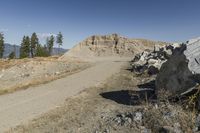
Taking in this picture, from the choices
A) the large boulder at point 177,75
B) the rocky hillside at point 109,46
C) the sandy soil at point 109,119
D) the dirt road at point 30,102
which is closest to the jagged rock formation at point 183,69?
the large boulder at point 177,75

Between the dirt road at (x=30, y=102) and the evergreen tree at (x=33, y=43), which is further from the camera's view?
the evergreen tree at (x=33, y=43)

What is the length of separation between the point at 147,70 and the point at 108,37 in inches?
3342

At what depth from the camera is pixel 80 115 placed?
15.4 metres

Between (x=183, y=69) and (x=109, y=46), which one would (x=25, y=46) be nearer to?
(x=109, y=46)

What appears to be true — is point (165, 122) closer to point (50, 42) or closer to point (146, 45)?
point (146, 45)

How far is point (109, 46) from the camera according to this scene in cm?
11238

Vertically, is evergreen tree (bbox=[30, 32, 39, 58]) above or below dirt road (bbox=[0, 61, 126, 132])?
above

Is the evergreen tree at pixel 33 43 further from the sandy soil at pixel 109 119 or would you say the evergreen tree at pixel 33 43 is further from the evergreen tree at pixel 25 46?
the sandy soil at pixel 109 119

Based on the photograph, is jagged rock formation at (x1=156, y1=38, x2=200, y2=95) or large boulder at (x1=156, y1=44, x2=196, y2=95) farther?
large boulder at (x1=156, y1=44, x2=196, y2=95)

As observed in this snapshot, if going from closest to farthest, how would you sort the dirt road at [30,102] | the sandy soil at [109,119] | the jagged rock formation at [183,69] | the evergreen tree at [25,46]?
1. the sandy soil at [109,119]
2. the jagged rock formation at [183,69]
3. the dirt road at [30,102]
4. the evergreen tree at [25,46]

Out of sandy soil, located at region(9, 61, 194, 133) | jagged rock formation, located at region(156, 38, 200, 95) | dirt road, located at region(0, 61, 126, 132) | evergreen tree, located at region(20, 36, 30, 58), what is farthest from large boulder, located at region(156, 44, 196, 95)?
evergreen tree, located at region(20, 36, 30, 58)

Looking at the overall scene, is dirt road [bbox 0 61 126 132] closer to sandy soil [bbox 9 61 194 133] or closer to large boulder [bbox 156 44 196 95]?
sandy soil [bbox 9 61 194 133]

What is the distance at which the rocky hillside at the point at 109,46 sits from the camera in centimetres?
10697

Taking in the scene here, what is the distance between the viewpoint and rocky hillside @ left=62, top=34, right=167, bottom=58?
10697cm
